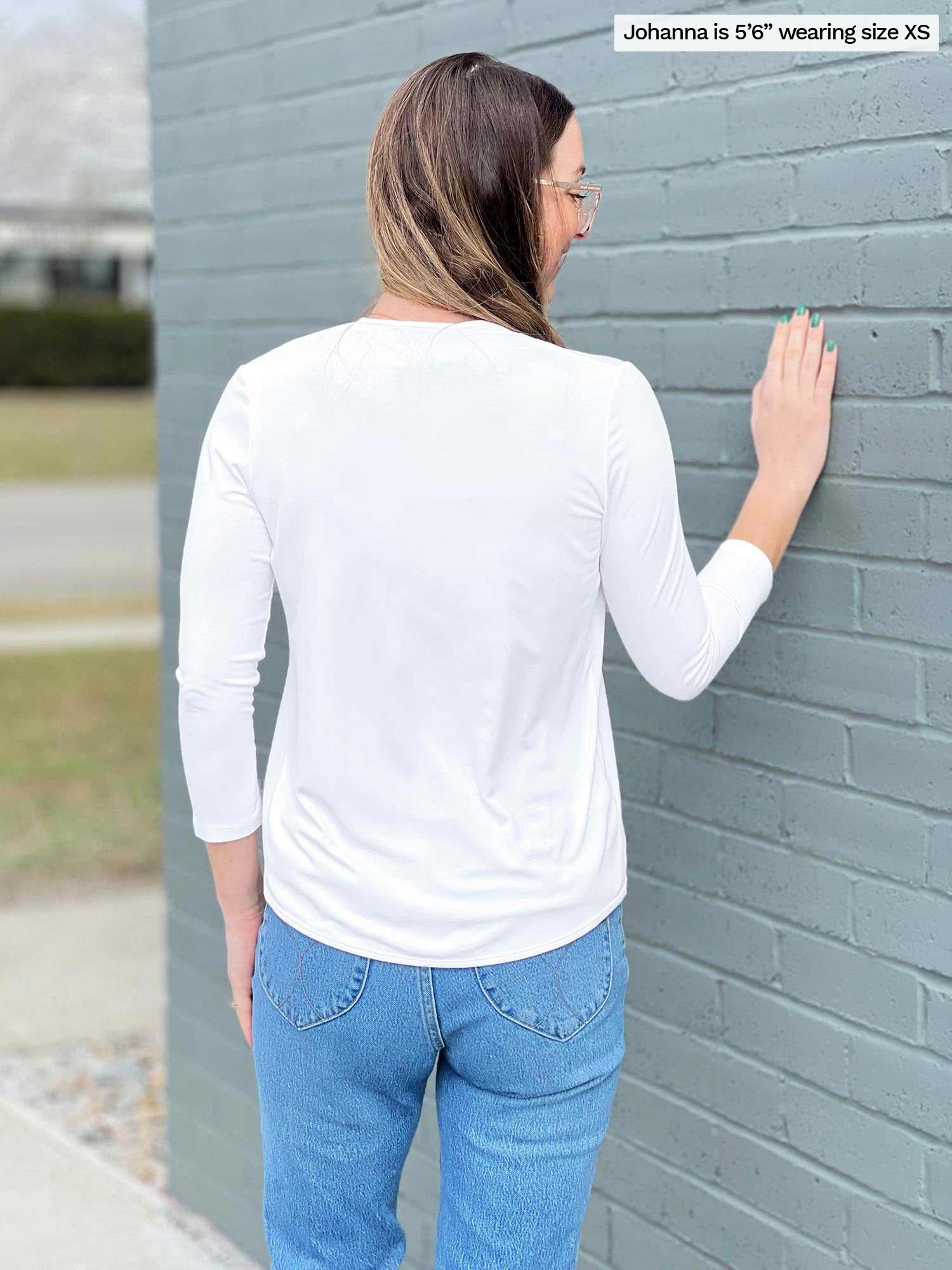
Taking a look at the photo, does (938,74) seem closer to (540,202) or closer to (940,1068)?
(540,202)

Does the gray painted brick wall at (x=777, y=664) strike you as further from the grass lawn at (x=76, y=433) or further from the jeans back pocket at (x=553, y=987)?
the grass lawn at (x=76, y=433)

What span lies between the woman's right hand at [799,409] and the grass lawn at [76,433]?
16743 mm

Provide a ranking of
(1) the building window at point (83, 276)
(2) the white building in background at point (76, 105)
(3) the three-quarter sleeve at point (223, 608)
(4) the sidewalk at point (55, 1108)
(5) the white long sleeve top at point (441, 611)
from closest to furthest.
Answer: (5) the white long sleeve top at point (441, 611), (3) the three-quarter sleeve at point (223, 608), (4) the sidewalk at point (55, 1108), (2) the white building in background at point (76, 105), (1) the building window at point (83, 276)

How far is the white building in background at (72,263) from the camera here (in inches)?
1518

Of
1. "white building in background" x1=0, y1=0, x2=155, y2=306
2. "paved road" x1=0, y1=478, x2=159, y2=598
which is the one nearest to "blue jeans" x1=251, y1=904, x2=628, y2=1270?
"white building in background" x1=0, y1=0, x2=155, y2=306

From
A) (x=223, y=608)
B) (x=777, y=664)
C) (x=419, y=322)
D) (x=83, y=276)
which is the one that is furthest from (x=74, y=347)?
(x=419, y=322)

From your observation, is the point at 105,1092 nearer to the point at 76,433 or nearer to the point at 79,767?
the point at 79,767

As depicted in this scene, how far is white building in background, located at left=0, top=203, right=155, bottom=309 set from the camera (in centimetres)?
3856

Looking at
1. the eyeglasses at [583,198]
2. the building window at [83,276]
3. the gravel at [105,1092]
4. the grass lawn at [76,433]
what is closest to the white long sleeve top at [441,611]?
the eyeglasses at [583,198]

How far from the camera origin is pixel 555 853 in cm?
166

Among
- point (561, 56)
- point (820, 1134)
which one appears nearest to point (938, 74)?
point (561, 56)

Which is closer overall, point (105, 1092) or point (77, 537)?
point (105, 1092)

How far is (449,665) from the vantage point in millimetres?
1595

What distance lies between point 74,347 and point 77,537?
1886 cm
